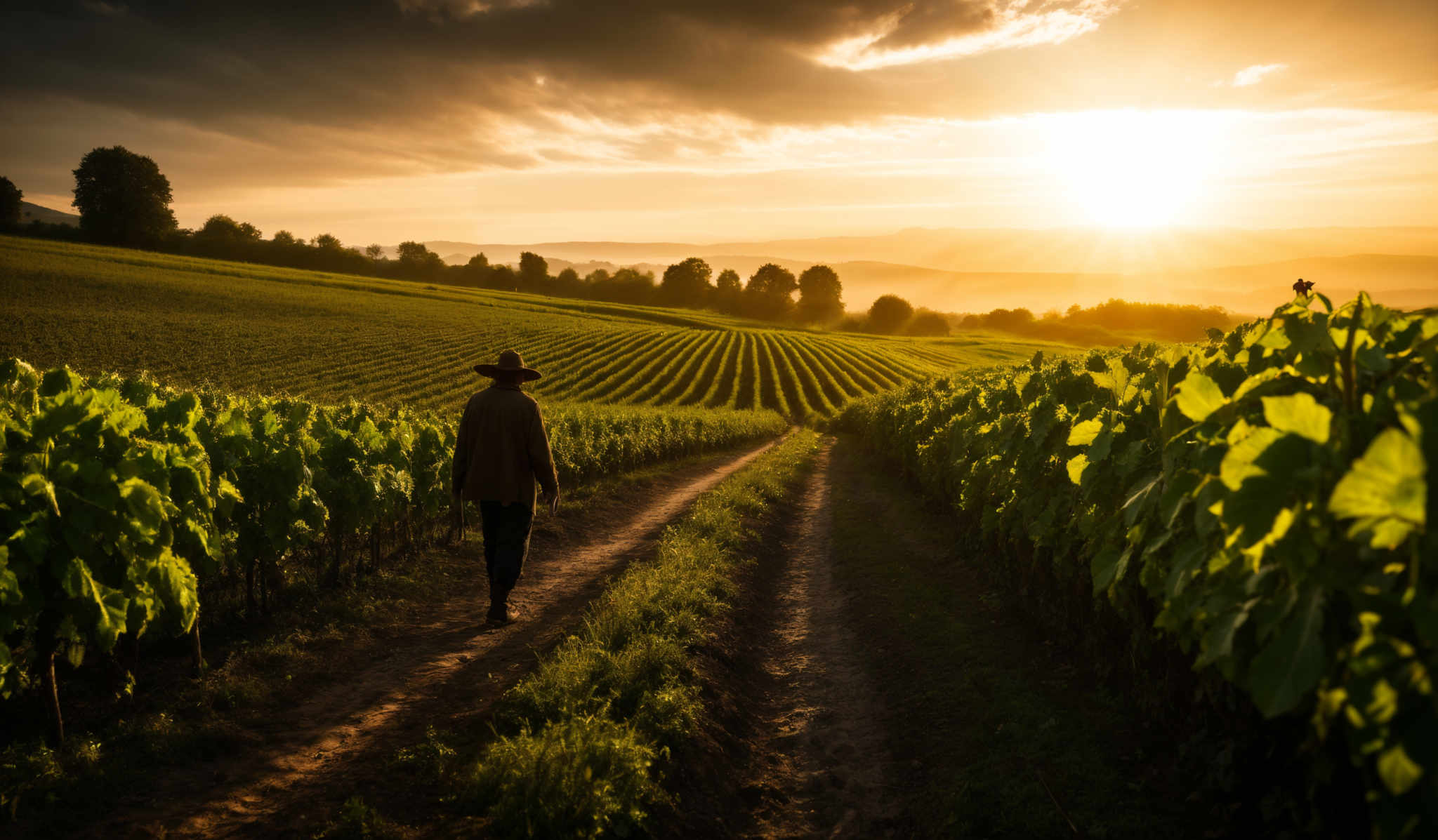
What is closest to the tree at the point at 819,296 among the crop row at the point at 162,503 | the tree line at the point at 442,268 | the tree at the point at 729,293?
the tree line at the point at 442,268

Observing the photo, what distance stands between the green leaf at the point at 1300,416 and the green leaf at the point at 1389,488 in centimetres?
39

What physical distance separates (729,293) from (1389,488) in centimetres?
12914

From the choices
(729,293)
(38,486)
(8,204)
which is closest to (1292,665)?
(38,486)

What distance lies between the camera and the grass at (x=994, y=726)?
Answer: 402 centimetres

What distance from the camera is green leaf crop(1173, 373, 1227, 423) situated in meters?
3.02

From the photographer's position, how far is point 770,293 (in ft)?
417

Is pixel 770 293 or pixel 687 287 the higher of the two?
pixel 770 293

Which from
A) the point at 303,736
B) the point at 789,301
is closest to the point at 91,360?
the point at 303,736

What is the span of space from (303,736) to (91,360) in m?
43.0

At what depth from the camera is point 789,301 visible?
126000mm

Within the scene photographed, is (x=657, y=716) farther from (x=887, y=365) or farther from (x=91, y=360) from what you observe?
(x=887, y=365)

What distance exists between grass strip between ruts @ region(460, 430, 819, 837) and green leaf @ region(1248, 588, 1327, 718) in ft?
9.80

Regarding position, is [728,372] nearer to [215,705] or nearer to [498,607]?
[498,607]

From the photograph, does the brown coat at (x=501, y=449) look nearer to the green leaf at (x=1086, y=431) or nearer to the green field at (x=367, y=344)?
the green leaf at (x=1086, y=431)
